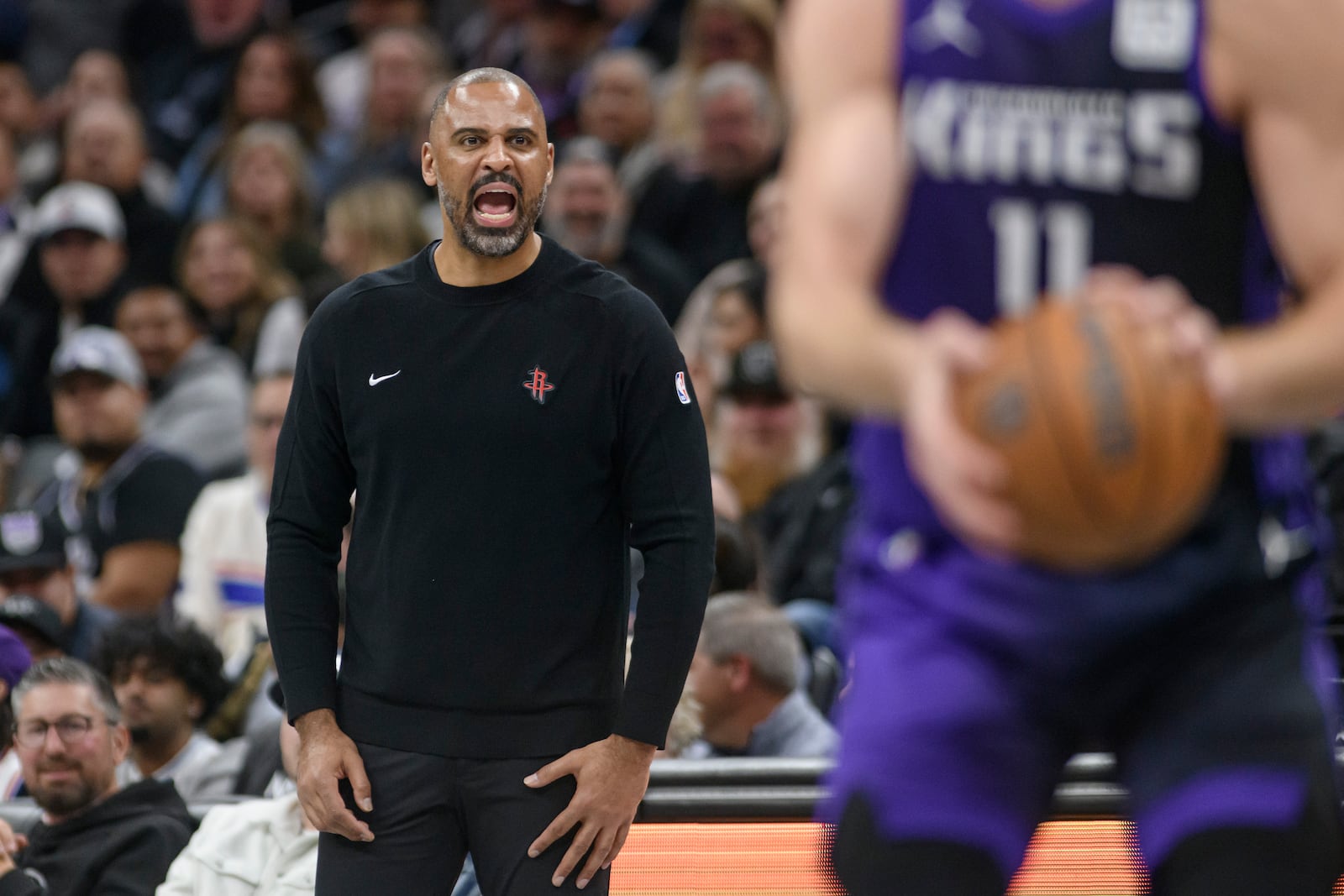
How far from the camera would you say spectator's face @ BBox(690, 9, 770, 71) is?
945 cm

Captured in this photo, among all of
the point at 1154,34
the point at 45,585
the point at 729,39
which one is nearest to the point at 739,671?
the point at 45,585

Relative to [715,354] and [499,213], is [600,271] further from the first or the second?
[715,354]

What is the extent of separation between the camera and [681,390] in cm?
362

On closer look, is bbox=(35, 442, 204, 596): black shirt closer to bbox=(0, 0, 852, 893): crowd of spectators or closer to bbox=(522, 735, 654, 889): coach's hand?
bbox=(0, 0, 852, 893): crowd of spectators

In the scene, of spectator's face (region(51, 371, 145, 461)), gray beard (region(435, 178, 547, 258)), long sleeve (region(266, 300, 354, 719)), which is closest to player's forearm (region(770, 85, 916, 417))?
gray beard (region(435, 178, 547, 258))

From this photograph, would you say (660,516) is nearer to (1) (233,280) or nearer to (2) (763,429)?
(2) (763,429)

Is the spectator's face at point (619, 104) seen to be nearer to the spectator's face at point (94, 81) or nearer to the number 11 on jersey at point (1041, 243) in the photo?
the spectator's face at point (94, 81)

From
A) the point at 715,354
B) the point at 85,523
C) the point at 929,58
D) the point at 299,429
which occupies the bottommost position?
the point at 85,523

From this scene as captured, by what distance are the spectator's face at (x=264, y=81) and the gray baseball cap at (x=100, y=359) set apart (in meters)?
3.20

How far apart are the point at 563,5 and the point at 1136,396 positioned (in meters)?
9.10

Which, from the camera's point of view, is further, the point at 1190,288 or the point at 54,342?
the point at 54,342

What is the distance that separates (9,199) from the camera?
11.0m

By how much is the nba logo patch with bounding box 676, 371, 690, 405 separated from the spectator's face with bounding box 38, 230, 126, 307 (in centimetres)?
662

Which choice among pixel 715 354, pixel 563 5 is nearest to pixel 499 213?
pixel 715 354
